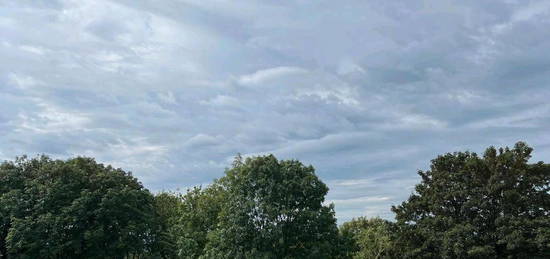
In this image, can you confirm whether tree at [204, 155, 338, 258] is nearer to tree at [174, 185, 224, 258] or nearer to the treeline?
the treeline

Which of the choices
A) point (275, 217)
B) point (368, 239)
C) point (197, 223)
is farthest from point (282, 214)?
point (368, 239)

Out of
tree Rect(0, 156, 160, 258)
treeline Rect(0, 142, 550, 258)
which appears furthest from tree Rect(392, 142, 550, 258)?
tree Rect(0, 156, 160, 258)

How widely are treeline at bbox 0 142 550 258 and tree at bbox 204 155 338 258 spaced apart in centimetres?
9

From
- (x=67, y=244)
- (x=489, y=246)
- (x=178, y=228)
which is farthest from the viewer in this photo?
(x=178, y=228)

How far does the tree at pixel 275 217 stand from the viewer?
1678 inches

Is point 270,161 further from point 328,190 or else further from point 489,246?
point 489,246

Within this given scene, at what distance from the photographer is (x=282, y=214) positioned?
42.9m

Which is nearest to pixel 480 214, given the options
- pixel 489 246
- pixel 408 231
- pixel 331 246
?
pixel 489 246

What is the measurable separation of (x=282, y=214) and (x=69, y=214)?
1811 cm

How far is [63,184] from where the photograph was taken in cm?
4641

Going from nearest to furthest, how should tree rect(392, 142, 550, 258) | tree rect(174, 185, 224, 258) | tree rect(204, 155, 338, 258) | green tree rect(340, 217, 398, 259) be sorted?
tree rect(392, 142, 550, 258) → tree rect(204, 155, 338, 258) → green tree rect(340, 217, 398, 259) → tree rect(174, 185, 224, 258)

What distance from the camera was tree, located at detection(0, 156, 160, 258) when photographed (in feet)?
142

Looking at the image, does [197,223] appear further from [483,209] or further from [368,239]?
[483,209]

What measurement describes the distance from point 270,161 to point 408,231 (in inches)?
532
